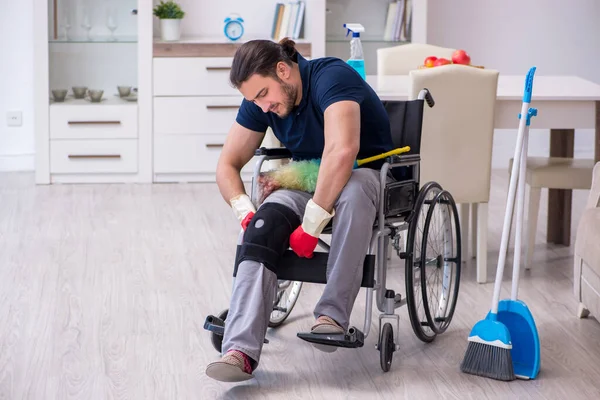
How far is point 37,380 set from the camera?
2.50 meters

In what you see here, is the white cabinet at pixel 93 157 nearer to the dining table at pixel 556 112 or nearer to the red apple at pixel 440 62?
the dining table at pixel 556 112

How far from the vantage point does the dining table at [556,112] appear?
3533 millimetres

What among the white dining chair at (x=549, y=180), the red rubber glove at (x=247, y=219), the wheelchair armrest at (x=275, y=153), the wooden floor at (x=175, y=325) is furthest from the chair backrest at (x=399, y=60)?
the red rubber glove at (x=247, y=219)

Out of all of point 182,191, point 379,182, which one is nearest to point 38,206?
point 182,191

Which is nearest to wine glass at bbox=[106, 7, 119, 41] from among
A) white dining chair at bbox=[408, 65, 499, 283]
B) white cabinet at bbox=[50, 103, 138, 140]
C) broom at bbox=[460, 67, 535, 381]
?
white cabinet at bbox=[50, 103, 138, 140]

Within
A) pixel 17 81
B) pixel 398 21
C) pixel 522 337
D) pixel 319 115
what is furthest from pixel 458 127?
pixel 17 81

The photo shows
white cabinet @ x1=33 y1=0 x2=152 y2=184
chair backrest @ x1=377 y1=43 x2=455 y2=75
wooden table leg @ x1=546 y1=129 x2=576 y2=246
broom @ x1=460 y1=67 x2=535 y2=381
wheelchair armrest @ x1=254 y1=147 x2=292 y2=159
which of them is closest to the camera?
broom @ x1=460 y1=67 x2=535 y2=381

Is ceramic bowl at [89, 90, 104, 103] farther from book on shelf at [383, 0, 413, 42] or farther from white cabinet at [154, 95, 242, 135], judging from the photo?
book on shelf at [383, 0, 413, 42]

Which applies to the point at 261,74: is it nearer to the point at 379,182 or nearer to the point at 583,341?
the point at 379,182

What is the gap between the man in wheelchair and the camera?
238cm

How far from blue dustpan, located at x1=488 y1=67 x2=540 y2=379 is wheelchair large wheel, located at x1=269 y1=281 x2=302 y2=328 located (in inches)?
25.7

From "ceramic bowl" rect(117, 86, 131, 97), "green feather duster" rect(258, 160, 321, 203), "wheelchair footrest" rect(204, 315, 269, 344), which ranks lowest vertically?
"wheelchair footrest" rect(204, 315, 269, 344)

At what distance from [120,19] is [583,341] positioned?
3428 mm

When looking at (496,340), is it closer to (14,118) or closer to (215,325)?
(215,325)
